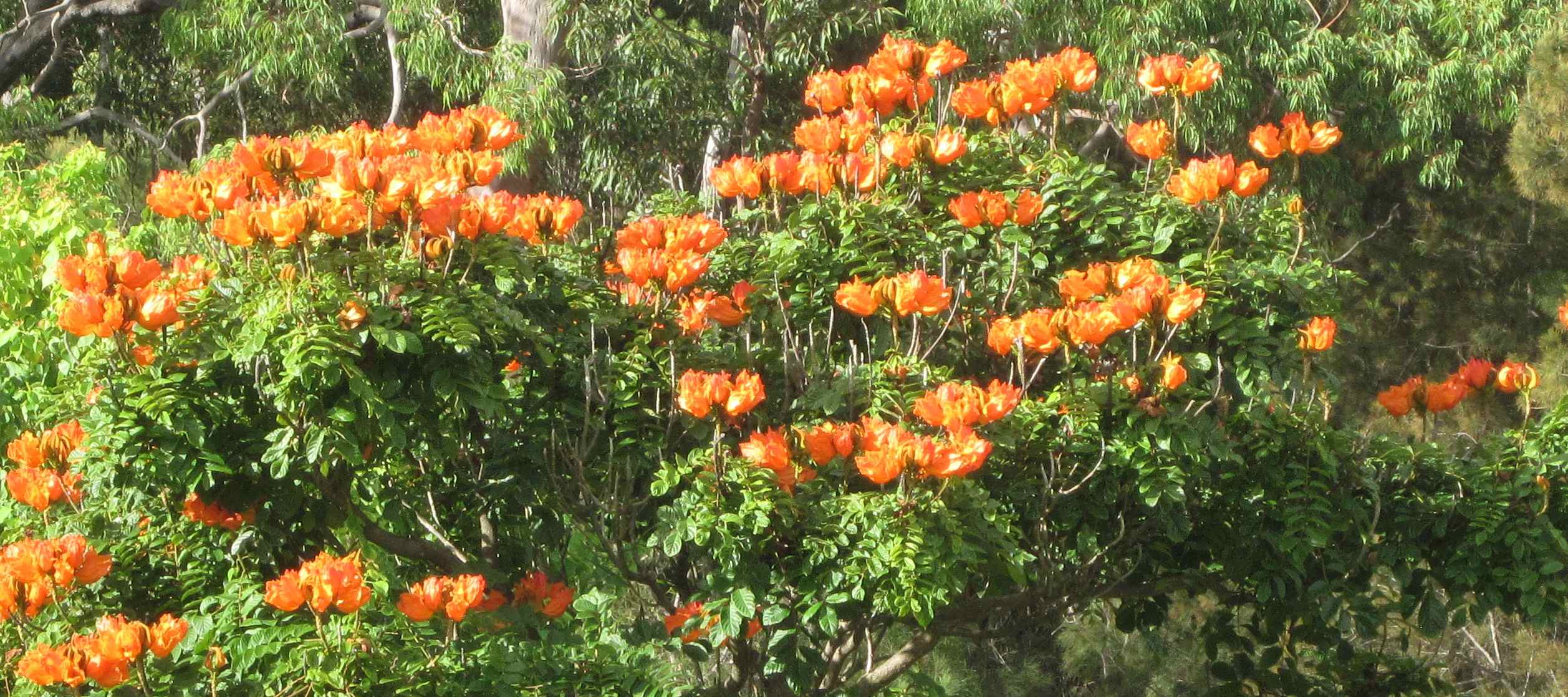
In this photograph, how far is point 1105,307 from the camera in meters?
3.89

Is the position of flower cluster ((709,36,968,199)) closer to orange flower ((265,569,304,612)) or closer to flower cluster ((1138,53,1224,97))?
flower cluster ((1138,53,1224,97))

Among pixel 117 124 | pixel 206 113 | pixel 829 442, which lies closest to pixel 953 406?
pixel 829 442

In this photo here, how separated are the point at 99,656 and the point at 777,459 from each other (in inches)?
54.2

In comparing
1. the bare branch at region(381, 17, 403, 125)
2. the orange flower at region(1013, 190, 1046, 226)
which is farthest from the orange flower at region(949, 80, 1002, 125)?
the bare branch at region(381, 17, 403, 125)

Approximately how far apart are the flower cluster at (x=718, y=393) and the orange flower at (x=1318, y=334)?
1459mm

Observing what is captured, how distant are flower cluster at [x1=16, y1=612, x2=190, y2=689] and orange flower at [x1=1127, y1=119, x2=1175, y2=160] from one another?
9.45 ft

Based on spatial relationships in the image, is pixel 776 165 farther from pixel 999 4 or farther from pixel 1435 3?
pixel 1435 3

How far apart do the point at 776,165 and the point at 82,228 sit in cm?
312

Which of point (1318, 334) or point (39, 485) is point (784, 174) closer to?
point (1318, 334)

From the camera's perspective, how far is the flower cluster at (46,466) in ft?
12.8

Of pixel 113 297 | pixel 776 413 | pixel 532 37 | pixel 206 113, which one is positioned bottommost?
pixel 206 113

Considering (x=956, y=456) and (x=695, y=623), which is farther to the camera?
(x=695, y=623)

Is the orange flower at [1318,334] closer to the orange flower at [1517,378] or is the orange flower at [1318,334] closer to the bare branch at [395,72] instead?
the orange flower at [1517,378]

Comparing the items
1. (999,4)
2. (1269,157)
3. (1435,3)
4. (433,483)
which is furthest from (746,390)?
(1435,3)
